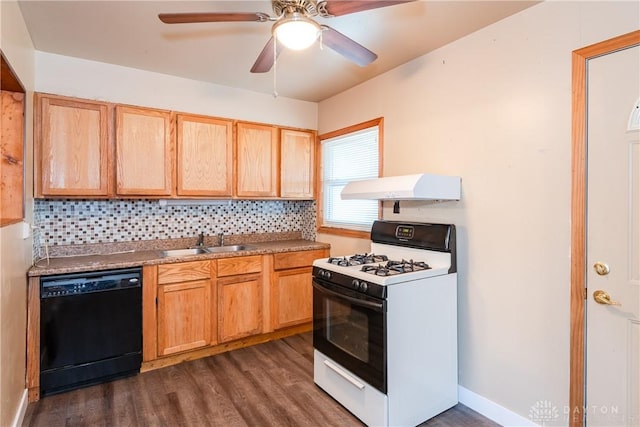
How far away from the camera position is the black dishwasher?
2.31 metres

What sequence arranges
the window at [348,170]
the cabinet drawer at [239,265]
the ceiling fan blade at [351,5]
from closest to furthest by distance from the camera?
the ceiling fan blade at [351,5]
the cabinet drawer at [239,265]
the window at [348,170]

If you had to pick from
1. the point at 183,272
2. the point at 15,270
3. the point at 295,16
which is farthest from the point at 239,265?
the point at 295,16

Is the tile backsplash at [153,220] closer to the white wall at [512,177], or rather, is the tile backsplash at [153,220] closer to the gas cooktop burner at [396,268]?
the gas cooktop burner at [396,268]

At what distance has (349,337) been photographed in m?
2.18

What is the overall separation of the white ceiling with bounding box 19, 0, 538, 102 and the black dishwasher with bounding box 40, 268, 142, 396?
168 centimetres

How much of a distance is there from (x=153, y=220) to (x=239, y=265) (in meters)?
0.95

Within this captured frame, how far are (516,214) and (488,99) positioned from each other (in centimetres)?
76

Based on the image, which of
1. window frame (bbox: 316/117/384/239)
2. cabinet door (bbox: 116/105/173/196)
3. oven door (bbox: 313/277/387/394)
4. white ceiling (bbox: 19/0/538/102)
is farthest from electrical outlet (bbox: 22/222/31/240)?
window frame (bbox: 316/117/384/239)

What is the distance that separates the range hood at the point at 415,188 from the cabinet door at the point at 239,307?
1414mm

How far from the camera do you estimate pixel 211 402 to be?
2.29 metres

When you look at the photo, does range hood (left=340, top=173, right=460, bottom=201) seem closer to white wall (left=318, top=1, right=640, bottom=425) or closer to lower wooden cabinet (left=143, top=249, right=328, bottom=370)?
white wall (left=318, top=1, right=640, bottom=425)

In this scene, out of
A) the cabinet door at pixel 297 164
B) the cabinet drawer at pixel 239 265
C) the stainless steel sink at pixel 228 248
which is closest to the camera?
the cabinet drawer at pixel 239 265

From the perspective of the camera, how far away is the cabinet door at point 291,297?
328 cm

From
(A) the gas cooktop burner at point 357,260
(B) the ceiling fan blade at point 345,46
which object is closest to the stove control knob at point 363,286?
(A) the gas cooktop burner at point 357,260
